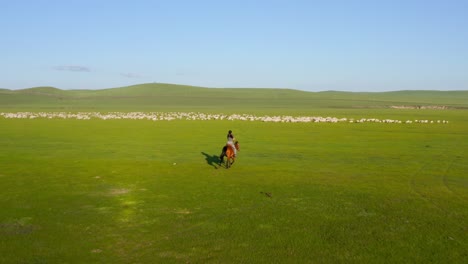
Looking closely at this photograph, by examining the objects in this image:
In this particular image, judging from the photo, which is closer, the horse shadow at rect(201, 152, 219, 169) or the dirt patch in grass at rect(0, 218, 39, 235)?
the dirt patch in grass at rect(0, 218, 39, 235)

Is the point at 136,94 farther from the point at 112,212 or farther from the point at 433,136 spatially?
the point at 112,212

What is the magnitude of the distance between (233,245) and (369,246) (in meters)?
2.88

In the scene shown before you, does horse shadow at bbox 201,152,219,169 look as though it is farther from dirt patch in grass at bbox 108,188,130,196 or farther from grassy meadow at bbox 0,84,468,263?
dirt patch in grass at bbox 108,188,130,196

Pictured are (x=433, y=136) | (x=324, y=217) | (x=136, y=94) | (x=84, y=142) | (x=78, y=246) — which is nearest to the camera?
(x=78, y=246)

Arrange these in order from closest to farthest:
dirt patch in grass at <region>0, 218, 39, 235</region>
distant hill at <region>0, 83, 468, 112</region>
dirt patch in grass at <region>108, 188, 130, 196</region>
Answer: dirt patch in grass at <region>0, 218, 39, 235</region>
dirt patch in grass at <region>108, 188, 130, 196</region>
distant hill at <region>0, 83, 468, 112</region>

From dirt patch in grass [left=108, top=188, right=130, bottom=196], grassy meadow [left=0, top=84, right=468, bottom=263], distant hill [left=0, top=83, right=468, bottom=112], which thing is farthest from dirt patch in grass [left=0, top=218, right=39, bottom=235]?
distant hill [left=0, top=83, right=468, bottom=112]

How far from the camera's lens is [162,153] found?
84.2 feet

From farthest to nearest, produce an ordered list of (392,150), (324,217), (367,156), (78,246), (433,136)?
(433,136) < (392,150) < (367,156) < (324,217) < (78,246)

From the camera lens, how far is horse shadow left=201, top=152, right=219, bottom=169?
2156cm

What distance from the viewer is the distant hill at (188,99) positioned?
126250 millimetres

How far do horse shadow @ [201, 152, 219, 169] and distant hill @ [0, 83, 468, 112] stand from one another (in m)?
92.2

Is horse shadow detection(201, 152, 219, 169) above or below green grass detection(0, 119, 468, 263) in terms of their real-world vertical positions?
above

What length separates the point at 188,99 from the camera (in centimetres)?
14500

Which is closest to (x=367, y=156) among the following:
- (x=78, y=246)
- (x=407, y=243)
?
(x=407, y=243)
